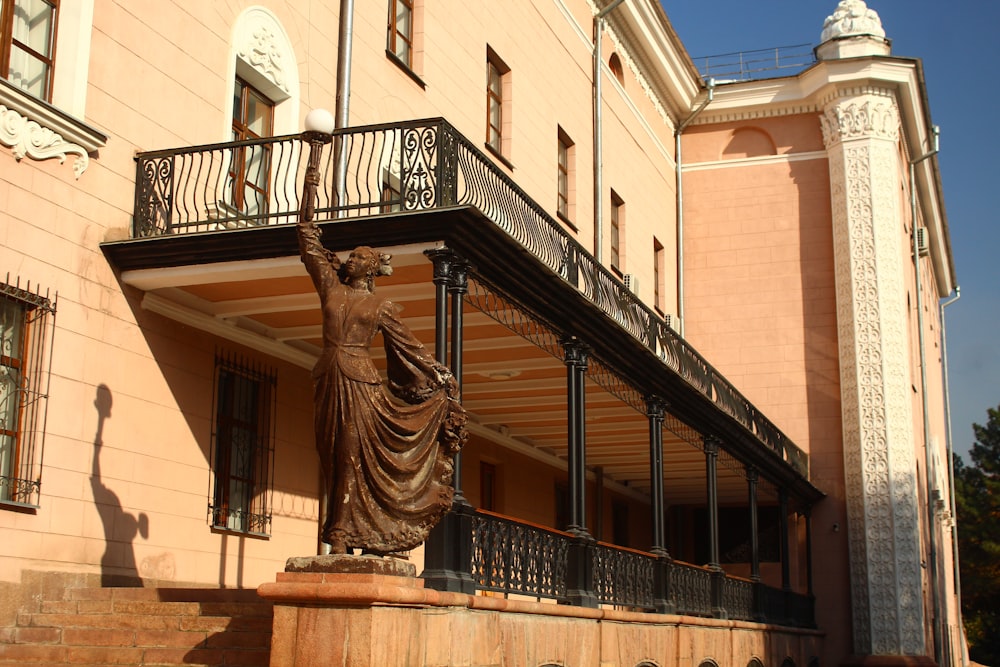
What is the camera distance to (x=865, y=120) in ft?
88.2

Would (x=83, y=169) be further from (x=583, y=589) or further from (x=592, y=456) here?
(x=592, y=456)

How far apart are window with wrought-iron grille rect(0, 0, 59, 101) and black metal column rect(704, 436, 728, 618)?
10.8 meters

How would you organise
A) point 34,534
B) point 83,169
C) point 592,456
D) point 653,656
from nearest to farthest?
point 34,534
point 83,169
point 653,656
point 592,456

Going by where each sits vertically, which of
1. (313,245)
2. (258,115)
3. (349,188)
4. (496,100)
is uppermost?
(496,100)

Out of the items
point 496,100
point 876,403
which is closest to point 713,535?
point 496,100

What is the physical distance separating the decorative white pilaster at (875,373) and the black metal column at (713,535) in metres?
7.60

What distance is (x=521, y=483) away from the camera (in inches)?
806

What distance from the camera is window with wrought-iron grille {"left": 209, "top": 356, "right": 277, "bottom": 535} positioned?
12523mm

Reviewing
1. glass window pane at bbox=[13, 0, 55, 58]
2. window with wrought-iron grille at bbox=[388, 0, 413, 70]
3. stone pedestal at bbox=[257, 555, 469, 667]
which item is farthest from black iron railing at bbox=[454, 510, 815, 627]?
window with wrought-iron grille at bbox=[388, 0, 413, 70]

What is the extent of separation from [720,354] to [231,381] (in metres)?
16.3

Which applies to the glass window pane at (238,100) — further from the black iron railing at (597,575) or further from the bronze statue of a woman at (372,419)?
the bronze statue of a woman at (372,419)

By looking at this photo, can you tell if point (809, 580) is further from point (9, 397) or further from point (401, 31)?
point (9, 397)

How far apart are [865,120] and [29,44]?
20.0 m

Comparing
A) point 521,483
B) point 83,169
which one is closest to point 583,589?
point 83,169
